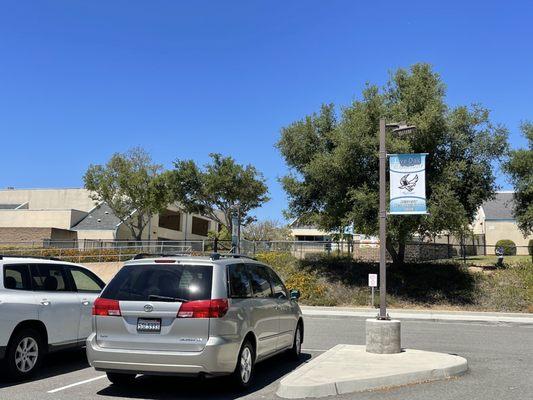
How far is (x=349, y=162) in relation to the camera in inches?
1013

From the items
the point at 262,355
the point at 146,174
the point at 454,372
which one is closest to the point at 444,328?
the point at 454,372

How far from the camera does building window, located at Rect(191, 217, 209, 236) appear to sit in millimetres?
76600

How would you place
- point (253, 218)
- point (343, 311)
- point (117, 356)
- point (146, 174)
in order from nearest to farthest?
point (117, 356) → point (343, 311) → point (146, 174) → point (253, 218)

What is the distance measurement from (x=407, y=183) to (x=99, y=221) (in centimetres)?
5056

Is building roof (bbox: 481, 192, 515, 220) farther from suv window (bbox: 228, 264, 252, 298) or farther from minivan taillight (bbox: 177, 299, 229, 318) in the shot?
minivan taillight (bbox: 177, 299, 229, 318)

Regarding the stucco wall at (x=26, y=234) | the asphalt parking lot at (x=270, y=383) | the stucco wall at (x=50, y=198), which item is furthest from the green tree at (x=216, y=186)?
the asphalt parking lot at (x=270, y=383)

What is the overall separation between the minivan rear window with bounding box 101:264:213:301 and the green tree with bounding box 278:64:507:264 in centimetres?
1766

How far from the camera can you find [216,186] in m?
49.1

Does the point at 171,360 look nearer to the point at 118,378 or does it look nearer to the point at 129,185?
the point at 118,378

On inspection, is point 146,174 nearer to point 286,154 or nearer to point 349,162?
point 286,154

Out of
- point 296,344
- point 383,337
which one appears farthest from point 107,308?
point 383,337

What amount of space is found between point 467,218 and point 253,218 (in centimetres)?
3180

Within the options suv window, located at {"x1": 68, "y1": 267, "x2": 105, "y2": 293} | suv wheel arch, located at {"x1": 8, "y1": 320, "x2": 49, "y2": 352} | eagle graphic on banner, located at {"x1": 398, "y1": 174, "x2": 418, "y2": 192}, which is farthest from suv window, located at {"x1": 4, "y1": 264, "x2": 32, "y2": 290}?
eagle graphic on banner, located at {"x1": 398, "y1": 174, "x2": 418, "y2": 192}

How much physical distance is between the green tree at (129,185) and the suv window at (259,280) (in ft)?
128
